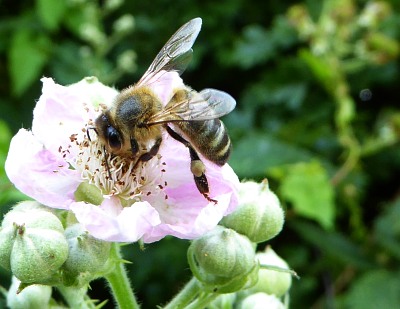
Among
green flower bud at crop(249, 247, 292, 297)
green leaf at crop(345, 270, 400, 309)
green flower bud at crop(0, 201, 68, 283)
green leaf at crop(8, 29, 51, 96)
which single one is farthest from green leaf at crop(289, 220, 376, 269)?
green flower bud at crop(0, 201, 68, 283)

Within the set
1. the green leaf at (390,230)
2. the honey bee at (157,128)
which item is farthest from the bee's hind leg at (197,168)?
the green leaf at (390,230)

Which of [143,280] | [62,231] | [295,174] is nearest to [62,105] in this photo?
[62,231]

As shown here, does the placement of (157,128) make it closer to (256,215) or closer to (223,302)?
(256,215)

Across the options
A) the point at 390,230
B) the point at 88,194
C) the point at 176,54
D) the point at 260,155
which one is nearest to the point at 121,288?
the point at 88,194

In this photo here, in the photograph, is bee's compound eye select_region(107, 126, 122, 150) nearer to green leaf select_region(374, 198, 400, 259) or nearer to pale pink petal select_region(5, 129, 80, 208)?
pale pink petal select_region(5, 129, 80, 208)

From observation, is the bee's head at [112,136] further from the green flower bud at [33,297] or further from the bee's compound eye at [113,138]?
the green flower bud at [33,297]
